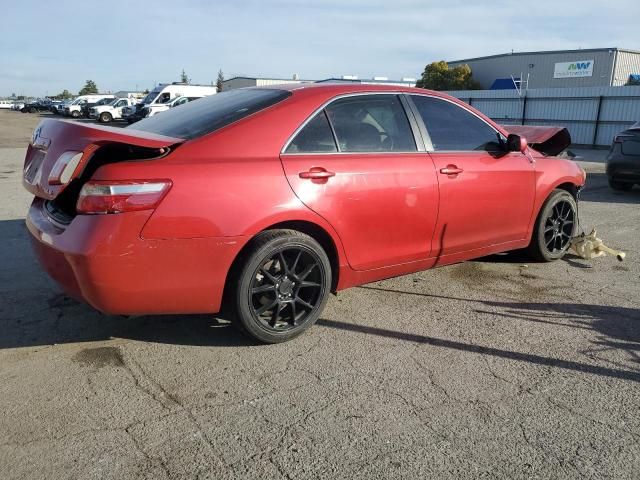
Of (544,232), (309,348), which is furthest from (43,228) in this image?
(544,232)

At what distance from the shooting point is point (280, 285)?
3490 mm

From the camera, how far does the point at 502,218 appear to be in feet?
15.4

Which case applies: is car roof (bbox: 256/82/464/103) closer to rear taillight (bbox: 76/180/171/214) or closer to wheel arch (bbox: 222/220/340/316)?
wheel arch (bbox: 222/220/340/316)

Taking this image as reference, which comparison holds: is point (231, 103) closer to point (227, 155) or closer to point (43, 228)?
point (227, 155)

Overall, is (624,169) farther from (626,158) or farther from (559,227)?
(559,227)

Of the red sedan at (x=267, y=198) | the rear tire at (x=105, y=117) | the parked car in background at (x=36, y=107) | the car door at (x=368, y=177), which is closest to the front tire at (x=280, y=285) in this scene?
the red sedan at (x=267, y=198)

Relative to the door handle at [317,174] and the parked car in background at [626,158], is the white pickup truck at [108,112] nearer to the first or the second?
the parked car in background at [626,158]

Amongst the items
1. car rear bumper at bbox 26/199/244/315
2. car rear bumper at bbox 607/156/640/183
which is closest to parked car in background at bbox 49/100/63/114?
car rear bumper at bbox 607/156/640/183

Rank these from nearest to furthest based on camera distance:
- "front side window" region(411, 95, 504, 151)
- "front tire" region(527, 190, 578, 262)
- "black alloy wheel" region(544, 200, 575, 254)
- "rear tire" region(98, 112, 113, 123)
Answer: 1. "front side window" region(411, 95, 504, 151)
2. "front tire" region(527, 190, 578, 262)
3. "black alloy wheel" region(544, 200, 575, 254)
4. "rear tire" region(98, 112, 113, 123)

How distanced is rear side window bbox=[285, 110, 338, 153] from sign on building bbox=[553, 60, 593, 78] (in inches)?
1942

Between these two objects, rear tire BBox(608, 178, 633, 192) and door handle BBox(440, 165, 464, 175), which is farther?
rear tire BBox(608, 178, 633, 192)

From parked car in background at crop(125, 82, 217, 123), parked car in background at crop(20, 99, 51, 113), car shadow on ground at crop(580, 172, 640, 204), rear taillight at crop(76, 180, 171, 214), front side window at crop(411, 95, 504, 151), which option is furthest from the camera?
parked car in background at crop(20, 99, 51, 113)

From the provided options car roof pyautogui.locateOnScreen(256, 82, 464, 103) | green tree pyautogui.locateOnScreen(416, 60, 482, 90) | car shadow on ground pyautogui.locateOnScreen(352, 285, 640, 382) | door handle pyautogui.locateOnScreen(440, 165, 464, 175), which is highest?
green tree pyautogui.locateOnScreen(416, 60, 482, 90)

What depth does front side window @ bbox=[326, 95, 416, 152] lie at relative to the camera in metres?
3.78
